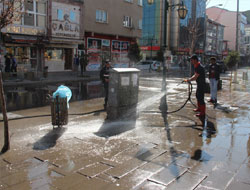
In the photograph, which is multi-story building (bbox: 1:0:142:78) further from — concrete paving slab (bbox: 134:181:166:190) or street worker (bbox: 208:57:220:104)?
concrete paving slab (bbox: 134:181:166:190)

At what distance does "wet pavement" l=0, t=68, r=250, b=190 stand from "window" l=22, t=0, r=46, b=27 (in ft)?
57.4

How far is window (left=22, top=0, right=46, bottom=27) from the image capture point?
23.5m

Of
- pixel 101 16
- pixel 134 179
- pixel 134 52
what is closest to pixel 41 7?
pixel 101 16

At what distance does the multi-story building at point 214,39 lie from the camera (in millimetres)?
71569

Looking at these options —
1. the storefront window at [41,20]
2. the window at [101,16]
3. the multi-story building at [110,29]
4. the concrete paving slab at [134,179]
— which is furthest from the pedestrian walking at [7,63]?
the concrete paving slab at [134,179]

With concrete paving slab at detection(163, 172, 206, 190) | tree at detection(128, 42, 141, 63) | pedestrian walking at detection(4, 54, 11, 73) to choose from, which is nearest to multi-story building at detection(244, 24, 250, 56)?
tree at detection(128, 42, 141, 63)

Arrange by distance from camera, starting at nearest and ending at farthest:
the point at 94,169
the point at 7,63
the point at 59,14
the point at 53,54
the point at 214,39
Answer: the point at 94,169
the point at 7,63
the point at 59,14
the point at 53,54
the point at 214,39

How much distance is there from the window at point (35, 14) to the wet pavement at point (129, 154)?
17497 mm

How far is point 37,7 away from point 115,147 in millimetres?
21802

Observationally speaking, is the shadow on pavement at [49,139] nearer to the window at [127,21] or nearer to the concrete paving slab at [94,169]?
the concrete paving slab at [94,169]

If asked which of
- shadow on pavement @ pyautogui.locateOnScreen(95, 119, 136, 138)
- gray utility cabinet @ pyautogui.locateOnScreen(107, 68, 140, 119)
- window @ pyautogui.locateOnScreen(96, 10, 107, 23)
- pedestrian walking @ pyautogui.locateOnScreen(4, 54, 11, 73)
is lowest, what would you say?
shadow on pavement @ pyautogui.locateOnScreen(95, 119, 136, 138)

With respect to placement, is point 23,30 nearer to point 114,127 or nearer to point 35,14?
point 35,14

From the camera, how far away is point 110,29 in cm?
3191

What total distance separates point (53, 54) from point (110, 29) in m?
8.07
